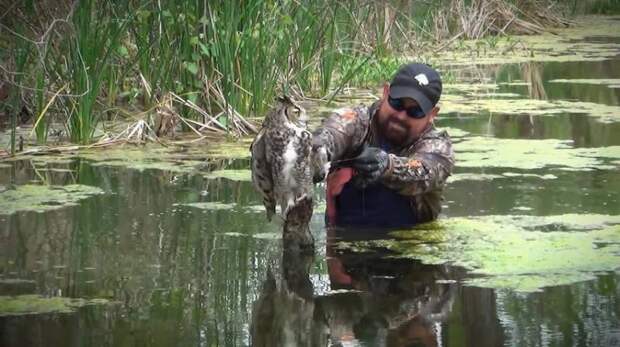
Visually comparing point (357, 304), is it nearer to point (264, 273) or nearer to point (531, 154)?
point (264, 273)

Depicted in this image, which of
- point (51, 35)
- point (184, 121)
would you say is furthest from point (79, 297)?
point (184, 121)

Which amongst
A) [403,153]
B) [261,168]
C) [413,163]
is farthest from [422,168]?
[261,168]

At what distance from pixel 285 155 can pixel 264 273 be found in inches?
16.8

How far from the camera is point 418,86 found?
214 inches

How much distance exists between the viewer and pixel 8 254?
17.1 feet

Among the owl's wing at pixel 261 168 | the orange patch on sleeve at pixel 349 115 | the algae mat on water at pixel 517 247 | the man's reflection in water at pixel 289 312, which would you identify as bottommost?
the man's reflection in water at pixel 289 312

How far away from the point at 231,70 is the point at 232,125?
1.19ft

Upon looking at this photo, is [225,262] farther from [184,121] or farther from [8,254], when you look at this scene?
[184,121]

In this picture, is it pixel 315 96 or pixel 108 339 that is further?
pixel 315 96

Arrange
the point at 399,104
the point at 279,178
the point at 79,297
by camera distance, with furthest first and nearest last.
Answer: the point at 399,104 → the point at 279,178 → the point at 79,297

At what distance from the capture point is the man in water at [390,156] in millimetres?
5312

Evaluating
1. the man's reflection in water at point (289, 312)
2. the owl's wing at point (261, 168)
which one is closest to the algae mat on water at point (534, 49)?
the owl's wing at point (261, 168)

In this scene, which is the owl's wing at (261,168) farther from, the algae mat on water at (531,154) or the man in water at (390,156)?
the algae mat on water at (531,154)

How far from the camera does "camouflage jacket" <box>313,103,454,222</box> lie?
5.33 m
